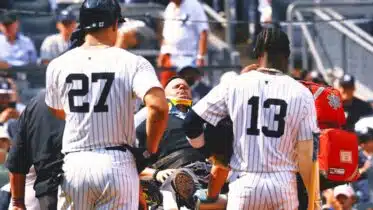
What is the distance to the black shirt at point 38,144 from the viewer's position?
826 centimetres

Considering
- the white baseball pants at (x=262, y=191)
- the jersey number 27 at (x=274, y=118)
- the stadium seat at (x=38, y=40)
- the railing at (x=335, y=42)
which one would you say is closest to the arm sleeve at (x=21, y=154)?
the white baseball pants at (x=262, y=191)

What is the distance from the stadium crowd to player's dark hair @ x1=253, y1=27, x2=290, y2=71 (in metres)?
2.08

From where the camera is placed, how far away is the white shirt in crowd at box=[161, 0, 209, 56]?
1634 centimetres

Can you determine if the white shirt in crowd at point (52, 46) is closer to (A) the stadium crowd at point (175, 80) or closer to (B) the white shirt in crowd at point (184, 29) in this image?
(A) the stadium crowd at point (175, 80)

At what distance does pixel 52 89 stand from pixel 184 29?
877 cm

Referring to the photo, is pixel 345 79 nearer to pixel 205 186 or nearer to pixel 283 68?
pixel 205 186

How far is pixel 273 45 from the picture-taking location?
7.85 meters

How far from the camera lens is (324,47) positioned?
1753 centimetres

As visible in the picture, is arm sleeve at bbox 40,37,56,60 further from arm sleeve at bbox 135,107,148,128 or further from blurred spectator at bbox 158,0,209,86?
arm sleeve at bbox 135,107,148,128

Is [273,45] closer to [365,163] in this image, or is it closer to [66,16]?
[365,163]

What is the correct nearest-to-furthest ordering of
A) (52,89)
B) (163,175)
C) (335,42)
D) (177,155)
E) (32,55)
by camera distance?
(52,89) < (163,175) < (177,155) < (32,55) < (335,42)

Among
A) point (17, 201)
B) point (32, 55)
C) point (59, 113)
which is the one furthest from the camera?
point (32, 55)

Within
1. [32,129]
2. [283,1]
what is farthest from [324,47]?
[32,129]

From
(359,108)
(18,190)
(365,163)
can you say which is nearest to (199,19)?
(359,108)
